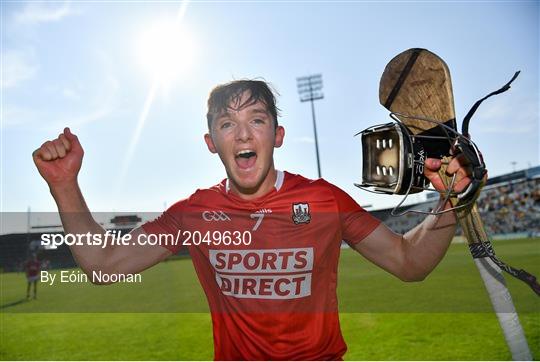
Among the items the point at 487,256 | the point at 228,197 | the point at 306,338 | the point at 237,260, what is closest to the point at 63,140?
the point at 228,197

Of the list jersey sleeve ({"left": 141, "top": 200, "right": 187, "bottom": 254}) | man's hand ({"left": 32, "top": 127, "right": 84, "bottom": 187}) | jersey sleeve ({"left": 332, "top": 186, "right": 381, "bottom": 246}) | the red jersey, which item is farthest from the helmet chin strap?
man's hand ({"left": 32, "top": 127, "right": 84, "bottom": 187})

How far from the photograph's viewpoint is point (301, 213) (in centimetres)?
276


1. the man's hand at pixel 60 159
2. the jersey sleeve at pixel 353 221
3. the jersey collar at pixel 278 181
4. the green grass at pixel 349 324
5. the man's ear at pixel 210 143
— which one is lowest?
the green grass at pixel 349 324

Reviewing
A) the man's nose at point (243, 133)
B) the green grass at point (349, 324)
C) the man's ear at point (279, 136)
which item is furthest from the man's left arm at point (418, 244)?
the green grass at point (349, 324)

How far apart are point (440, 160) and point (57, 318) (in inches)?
390

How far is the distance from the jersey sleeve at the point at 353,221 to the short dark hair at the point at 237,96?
2.32 ft

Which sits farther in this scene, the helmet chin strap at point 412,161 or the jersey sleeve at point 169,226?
the jersey sleeve at point 169,226

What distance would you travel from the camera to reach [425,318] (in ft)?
24.5

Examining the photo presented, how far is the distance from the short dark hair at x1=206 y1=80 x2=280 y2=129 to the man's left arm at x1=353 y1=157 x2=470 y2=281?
100 centimetres

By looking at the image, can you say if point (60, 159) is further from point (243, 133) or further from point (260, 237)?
point (260, 237)

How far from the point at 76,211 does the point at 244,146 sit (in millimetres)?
1056

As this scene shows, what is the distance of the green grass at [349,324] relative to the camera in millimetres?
6008

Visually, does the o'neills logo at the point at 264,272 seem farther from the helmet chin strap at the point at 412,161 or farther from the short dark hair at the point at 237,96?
the short dark hair at the point at 237,96

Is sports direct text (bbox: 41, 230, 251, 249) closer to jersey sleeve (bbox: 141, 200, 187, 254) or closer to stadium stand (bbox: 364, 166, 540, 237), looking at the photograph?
jersey sleeve (bbox: 141, 200, 187, 254)
